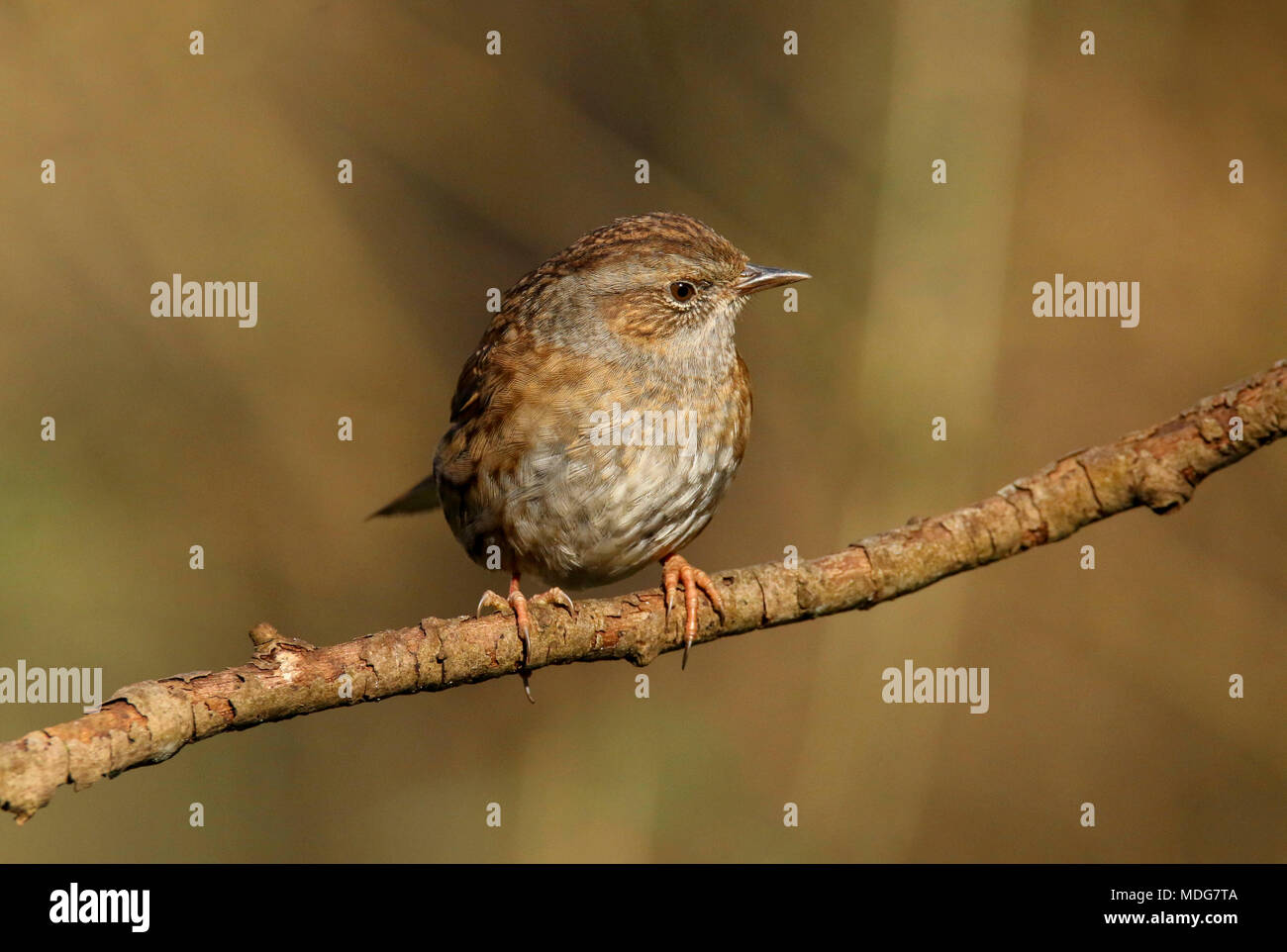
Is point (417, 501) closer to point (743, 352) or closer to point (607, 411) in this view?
point (607, 411)

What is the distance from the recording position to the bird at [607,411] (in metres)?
4.11

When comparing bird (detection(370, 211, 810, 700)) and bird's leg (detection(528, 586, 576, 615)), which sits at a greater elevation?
bird (detection(370, 211, 810, 700))

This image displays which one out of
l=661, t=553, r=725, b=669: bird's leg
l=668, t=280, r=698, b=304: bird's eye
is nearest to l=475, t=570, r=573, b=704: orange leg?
l=661, t=553, r=725, b=669: bird's leg

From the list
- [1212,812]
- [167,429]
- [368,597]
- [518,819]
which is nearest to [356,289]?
[167,429]

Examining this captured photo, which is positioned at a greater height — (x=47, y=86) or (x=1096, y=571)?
(x=47, y=86)

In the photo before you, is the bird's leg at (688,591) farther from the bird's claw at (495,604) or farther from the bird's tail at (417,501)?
the bird's tail at (417,501)

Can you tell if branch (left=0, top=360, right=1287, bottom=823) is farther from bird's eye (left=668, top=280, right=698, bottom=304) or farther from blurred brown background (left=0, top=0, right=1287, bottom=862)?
blurred brown background (left=0, top=0, right=1287, bottom=862)

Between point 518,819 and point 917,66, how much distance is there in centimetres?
382

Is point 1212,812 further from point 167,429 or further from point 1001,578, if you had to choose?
point 167,429

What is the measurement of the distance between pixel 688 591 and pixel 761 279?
1.47 meters

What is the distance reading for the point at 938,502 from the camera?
16.2 feet

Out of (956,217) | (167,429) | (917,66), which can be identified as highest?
(917,66)

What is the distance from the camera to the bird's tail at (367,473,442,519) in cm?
527

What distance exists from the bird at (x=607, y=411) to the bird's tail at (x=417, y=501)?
1.82 ft
